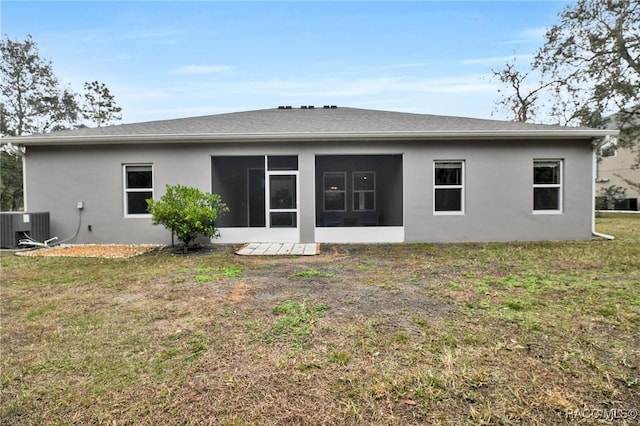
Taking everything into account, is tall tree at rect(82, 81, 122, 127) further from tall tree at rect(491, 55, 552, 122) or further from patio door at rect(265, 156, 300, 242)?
tall tree at rect(491, 55, 552, 122)

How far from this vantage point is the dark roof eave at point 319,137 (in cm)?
805

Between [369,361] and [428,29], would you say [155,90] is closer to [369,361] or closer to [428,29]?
[428,29]

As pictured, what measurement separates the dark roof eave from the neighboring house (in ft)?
54.5

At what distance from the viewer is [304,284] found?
4.64m

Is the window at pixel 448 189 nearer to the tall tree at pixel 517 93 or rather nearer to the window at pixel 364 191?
the window at pixel 364 191

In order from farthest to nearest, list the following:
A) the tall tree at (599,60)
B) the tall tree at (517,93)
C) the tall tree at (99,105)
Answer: the tall tree at (99,105)
the tall tree at (517,93)
the tall tree at (599,60)

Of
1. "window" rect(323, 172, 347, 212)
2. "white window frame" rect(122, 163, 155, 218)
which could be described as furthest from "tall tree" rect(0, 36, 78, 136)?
"window" rect(323, 172, 347, 212)

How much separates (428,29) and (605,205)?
58.4ft

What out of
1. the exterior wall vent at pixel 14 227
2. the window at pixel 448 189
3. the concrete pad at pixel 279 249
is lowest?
the concrete pad at pixel 279 249

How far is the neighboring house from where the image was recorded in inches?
846

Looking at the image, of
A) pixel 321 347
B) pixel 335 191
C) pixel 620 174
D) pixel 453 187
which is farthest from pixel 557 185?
pixel 620 174

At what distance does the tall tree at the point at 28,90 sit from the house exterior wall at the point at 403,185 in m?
15.6

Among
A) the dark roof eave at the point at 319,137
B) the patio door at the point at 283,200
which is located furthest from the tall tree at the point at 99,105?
the patio door at the point at 283,200

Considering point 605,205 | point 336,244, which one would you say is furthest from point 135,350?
point 605,205
